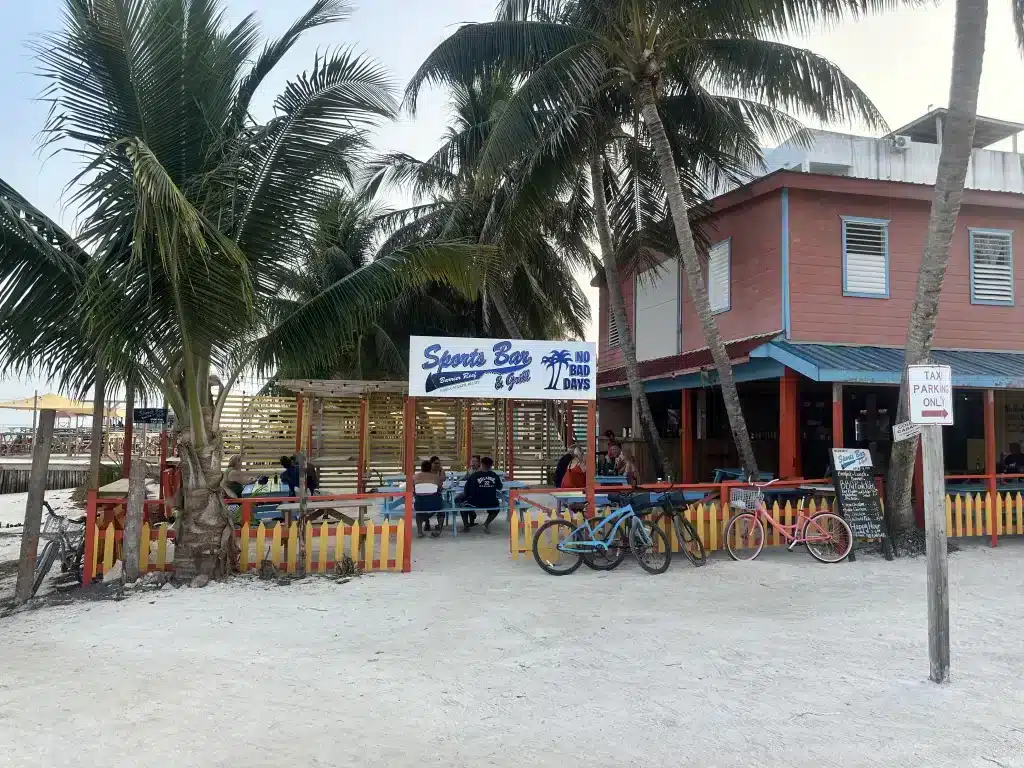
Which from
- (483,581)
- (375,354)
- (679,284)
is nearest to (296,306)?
(483,581)

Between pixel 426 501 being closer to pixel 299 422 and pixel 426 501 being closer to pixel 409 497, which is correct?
pixel 409 497

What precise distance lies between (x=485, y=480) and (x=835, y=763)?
8.35 metres

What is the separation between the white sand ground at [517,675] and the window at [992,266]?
24.0 feet

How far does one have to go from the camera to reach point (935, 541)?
17.6 ft

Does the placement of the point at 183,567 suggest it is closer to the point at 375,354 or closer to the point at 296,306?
the point at 296,306

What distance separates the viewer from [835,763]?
12.9ft

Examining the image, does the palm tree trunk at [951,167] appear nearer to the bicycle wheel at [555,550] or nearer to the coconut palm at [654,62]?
the coconut palm at [654,62]

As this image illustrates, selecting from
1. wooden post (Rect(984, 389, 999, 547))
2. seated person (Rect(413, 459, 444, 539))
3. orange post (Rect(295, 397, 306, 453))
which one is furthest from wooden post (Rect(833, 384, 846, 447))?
orange post (Rect(295, 397, 306, 453))

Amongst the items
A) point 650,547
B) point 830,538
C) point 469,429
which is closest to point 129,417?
point 469,429

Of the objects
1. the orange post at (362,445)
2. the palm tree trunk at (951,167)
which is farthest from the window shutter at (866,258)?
the orange post at (362,445)

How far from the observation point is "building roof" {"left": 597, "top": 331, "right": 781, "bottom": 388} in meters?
12.8

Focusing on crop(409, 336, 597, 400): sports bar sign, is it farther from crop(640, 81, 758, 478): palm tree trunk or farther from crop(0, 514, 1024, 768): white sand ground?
crop(640, 81, 758, 478): palm tree trunk

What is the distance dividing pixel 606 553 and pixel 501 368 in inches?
103

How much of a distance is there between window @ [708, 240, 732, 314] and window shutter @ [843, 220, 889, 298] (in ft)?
6.98
